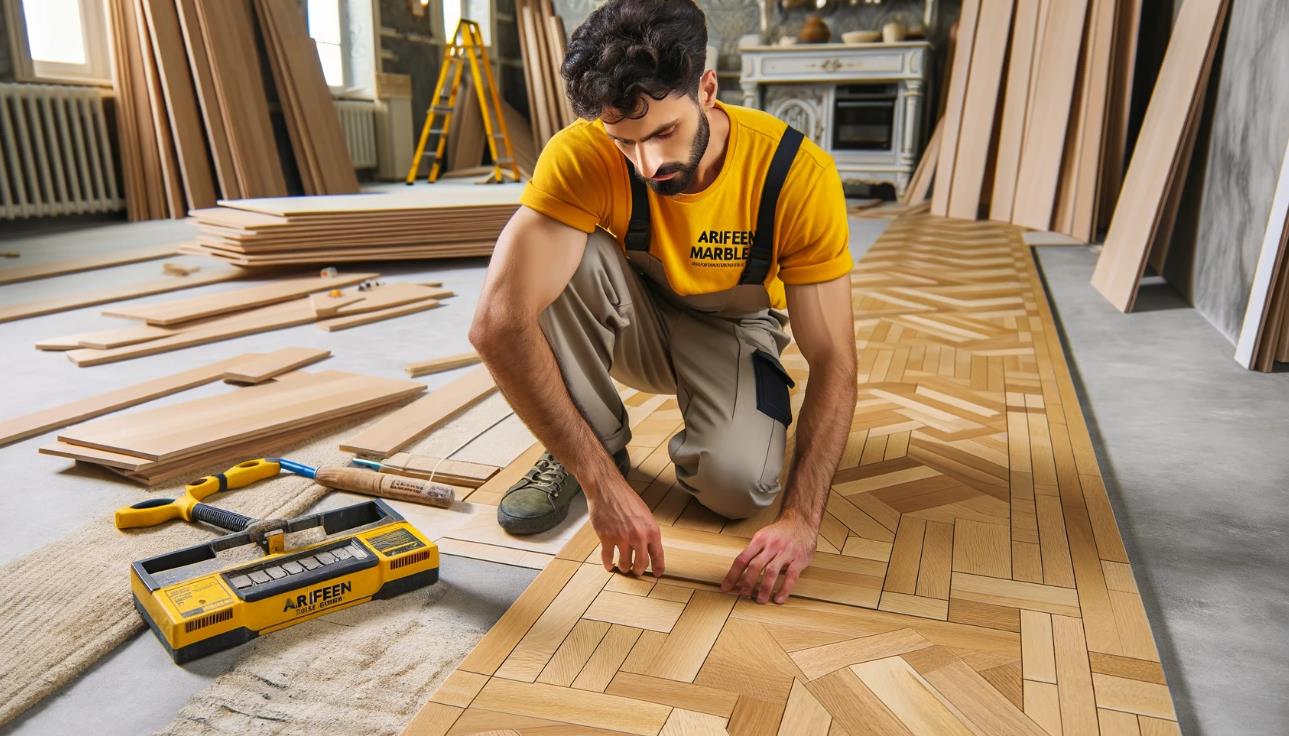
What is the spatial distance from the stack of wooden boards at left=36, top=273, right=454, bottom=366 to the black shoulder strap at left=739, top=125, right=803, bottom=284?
215 centimetres

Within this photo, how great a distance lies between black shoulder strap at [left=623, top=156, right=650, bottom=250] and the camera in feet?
5.44

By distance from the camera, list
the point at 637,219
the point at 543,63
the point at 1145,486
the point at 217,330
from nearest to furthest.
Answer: the point at 637,219 → the point at 1145,486 → the point at 217,330 → the point at 543,63

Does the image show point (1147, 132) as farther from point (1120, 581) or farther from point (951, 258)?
point (1120, 581)

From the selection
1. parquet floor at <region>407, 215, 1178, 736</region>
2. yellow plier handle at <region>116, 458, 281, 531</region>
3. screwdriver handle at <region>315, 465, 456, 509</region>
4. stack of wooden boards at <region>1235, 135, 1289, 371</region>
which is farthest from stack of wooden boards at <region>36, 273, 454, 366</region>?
stack of wooden boards at <region>1235, 135, 1289, 371</region>

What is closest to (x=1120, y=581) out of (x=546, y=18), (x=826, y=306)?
(x=826, y=306)

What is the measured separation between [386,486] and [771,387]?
0.84 metres

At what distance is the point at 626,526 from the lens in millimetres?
1493

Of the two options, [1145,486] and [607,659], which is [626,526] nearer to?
[607,659]

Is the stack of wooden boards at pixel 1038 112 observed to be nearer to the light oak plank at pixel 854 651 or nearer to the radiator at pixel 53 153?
the light oak plank at pixel 854 651

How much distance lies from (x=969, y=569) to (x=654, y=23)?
1091 mm

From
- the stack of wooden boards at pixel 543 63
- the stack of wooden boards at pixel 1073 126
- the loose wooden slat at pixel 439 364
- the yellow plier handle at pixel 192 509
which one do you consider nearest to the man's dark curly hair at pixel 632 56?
the yellow plier handle at pixel 192 509

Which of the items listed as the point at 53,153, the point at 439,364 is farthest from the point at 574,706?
the point at 53,153

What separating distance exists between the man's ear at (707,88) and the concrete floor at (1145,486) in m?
0.89

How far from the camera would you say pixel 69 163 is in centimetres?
553
